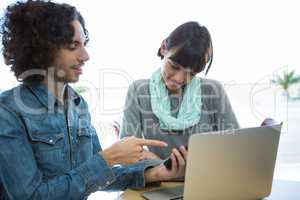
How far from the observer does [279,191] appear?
1.06m

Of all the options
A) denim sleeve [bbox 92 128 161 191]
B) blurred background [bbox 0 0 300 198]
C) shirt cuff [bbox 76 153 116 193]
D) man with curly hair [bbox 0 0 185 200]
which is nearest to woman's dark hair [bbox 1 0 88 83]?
man with curly hair [bbox 0 0 185 200]

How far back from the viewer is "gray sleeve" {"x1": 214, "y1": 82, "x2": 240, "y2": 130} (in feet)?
4.68

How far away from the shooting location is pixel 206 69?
1.47 meters

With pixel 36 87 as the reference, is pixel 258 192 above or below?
below

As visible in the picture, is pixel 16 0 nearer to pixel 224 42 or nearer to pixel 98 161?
pixel 98 161

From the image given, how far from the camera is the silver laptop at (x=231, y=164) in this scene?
811 mm

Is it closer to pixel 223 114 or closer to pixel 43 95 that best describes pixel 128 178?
pixel 43 95

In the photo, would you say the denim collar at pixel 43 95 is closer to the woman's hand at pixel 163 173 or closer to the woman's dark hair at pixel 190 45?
the woman's hand at pixel 163 173

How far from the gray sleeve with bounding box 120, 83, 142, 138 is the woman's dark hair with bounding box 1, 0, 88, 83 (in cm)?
54

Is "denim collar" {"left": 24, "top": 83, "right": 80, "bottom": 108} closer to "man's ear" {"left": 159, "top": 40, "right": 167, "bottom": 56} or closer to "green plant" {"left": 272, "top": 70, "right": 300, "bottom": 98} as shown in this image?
"man's ear" {"left": 159, "top": 40, "right": 167, "bottom": 56}

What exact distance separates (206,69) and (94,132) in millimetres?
603

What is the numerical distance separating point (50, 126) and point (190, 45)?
677mm

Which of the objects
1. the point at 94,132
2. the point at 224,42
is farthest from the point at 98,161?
the point at 224,42

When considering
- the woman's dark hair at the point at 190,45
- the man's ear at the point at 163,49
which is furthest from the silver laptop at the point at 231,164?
the man's ear at the point at 163,49
